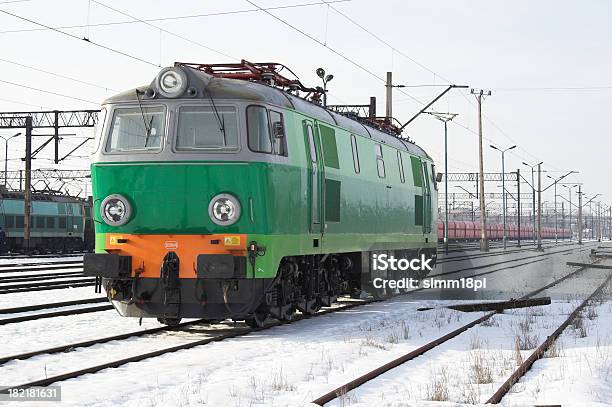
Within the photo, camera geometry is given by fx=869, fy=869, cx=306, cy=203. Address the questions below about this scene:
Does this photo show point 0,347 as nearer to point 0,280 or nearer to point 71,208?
point 0,280

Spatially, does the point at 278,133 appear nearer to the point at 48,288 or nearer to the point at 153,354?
the point at 153,354

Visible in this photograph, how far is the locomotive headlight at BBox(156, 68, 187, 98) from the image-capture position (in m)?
12.5

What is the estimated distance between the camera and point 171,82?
1257 centimetres

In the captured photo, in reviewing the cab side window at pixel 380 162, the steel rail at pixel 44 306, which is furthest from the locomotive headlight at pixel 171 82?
the cab side window at pixel 380 162

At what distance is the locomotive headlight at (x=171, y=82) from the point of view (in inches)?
492

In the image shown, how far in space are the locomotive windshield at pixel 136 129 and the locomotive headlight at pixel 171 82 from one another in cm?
27

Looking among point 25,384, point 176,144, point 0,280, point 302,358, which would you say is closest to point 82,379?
point 25,384

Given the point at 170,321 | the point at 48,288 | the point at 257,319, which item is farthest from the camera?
the point at 48,288

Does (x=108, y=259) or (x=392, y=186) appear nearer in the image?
(x=108, y=259)

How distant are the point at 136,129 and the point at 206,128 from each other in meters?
1.06

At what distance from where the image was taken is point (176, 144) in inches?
490

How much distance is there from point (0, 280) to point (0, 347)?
12813mm

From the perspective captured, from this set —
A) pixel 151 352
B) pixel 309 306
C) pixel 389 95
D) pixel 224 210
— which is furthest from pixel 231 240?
pixel 389 95

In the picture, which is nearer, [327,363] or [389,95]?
[327,363]
